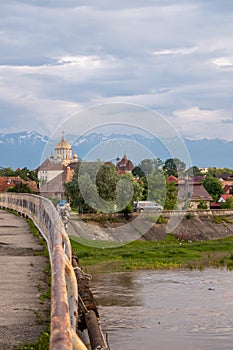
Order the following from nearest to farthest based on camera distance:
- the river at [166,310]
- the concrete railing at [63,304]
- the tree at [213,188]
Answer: the concrete railing at [63,304], the river at [166,310], the tree at [213,188]

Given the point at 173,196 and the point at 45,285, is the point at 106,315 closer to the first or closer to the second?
the point at 45,285

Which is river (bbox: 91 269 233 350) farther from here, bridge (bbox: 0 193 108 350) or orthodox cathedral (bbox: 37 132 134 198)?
orthodox cathedral (bbox: 37 132 134 198)

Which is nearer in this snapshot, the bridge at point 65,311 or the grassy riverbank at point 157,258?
the bridge at point 65,311

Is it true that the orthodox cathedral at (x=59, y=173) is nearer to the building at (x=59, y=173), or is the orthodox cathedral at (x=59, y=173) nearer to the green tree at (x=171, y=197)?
the building at (x=59, y=173)

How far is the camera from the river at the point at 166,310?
15719 millimetres

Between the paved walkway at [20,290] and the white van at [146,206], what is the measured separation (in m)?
39.8

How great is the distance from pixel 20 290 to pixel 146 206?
1882 inches

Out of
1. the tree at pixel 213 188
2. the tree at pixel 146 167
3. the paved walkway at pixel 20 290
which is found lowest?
the paved walkway at pixel 20 290

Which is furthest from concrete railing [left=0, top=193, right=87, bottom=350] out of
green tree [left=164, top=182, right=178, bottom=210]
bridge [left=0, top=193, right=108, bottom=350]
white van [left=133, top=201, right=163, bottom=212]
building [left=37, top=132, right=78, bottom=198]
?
green tree [left=164, top=182, right=178, bottom=210]

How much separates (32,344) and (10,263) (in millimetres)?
6077

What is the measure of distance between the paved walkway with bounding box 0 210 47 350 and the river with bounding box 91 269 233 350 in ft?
10.2

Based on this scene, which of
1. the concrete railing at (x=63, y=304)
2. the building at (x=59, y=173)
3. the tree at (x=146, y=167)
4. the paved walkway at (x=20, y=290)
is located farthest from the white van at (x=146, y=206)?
the concrete railing at (x=63, y=304)

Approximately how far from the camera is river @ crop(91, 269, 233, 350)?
1572 cm

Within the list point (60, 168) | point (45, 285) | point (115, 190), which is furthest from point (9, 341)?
point (60, 168)
